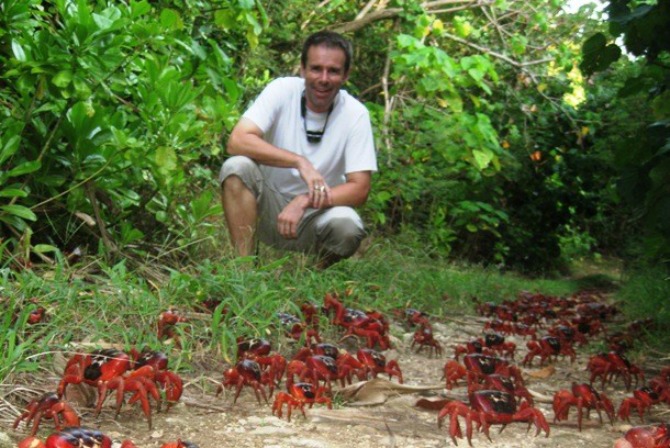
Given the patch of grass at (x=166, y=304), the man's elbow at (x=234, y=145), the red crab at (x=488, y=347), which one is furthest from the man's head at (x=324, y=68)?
the red crab at (x=488, y=347)

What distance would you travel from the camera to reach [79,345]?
11.0ft

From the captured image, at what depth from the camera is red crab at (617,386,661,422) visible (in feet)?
11.2

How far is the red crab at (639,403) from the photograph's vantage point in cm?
341

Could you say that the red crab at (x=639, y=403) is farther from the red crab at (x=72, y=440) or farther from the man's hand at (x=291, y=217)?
the man's hand at (x=291, y=217)

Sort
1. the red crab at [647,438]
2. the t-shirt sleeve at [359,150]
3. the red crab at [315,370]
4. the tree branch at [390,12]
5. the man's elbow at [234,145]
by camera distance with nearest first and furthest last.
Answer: the red crab at [647,438] → the red crab at [315,370] → the man's elbow at [234,145] → the t-shirt sleeve at [359,150] → the tree branch at [390,12]

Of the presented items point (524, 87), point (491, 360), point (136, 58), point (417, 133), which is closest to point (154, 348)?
point (491, 360)

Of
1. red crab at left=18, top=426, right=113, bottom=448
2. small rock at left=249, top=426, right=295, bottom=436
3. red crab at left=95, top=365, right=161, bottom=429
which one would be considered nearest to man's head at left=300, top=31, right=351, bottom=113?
small rock at left=249, top=426, right=295, bottom=436

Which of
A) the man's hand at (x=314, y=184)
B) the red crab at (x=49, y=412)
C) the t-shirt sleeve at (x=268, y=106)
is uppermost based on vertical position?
the t-shirt sleeve at (x=268, y=106)

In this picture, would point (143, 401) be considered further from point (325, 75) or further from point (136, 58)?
point (325, 75)

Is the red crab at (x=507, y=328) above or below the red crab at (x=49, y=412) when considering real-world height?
below

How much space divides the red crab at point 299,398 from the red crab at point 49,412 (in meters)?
0.79

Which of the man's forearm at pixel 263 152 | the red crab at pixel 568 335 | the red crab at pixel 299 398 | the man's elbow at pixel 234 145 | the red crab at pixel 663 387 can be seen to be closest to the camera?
the red crab at pixel 299 398

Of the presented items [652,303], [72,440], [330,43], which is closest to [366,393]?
[72,440]

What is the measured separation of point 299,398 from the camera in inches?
123
